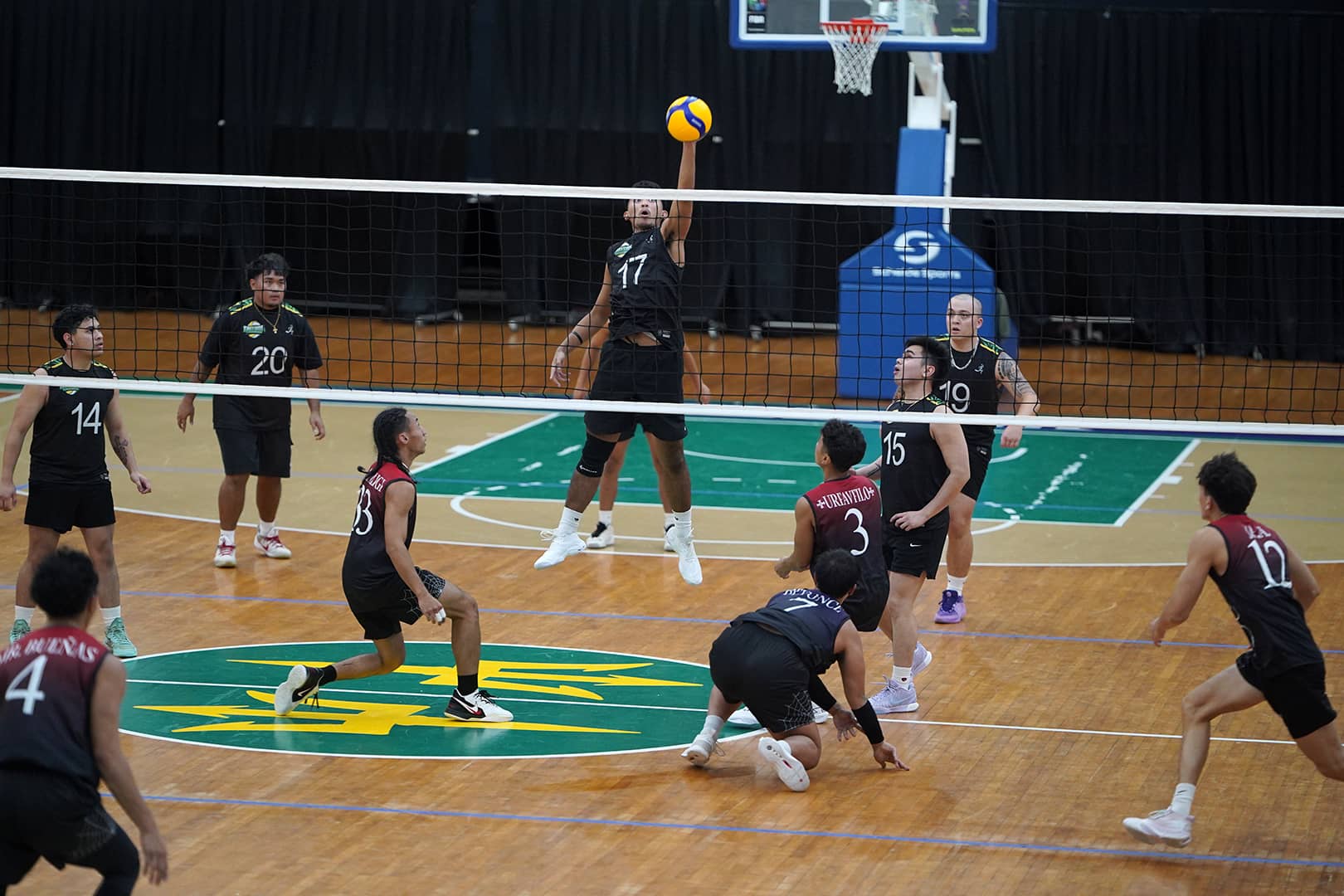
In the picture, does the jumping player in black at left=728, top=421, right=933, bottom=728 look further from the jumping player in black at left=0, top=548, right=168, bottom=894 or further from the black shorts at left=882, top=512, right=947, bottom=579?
the jumping player in black at left=0, top=548, right=168, bottom=894

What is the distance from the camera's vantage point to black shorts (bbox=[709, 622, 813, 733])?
6.74 metres

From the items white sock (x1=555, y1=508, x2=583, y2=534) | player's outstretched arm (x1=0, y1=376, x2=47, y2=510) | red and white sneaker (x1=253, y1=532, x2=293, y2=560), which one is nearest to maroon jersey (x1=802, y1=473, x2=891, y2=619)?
white sock (x1=555, y1=508, x2=583, y2=534)

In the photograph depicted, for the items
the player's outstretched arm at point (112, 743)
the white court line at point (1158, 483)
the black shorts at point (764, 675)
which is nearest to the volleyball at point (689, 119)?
the black shorts at point (764, 675)

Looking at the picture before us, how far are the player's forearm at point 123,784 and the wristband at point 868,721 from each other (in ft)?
10.1

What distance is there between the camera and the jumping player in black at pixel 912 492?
7.81 m

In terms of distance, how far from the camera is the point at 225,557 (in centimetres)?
1056

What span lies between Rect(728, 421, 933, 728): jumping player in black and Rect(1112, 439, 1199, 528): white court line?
528 cm

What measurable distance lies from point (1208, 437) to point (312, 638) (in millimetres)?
Answer: 10566

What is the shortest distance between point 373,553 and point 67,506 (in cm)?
208

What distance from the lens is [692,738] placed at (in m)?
7.59

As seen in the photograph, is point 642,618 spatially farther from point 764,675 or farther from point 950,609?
point 764,675

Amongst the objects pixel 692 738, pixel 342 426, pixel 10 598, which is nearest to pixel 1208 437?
pixel 342 426

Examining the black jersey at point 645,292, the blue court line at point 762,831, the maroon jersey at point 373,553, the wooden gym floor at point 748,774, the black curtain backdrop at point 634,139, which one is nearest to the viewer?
the wooden gym floor at point 748,774

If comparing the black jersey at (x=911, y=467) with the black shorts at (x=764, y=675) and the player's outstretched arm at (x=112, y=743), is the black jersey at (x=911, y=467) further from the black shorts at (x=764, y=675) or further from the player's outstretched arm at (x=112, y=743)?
the player's outstretched arm at (x=112, y=743)
